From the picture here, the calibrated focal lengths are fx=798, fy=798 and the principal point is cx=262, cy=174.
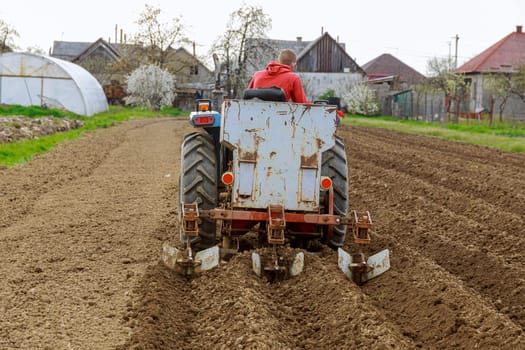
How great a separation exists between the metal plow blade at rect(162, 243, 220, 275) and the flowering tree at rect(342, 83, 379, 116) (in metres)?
44.6

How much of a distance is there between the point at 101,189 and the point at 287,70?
5336 millimetres

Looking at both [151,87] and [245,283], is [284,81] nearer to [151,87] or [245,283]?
[245,283]

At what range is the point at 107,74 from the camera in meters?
65.1

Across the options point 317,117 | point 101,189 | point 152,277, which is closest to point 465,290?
point 317,117

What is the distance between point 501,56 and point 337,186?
42325 millimetres

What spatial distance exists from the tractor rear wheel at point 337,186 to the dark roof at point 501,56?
39.3 metres

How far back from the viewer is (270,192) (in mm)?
7020

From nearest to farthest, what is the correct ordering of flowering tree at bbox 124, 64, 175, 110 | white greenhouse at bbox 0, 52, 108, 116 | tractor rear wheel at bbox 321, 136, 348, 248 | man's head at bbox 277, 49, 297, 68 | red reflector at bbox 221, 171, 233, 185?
red reflector at bbox 221, 171, 233, 185 < tractor rear wheel at bbox 321, 136, 348, 248 < man's head at bbox 277, 49, 297, 68 < white greenhouse at bbox 0, 52, 108, 116 < flowering tree at bbox 124, 64, 175, 110

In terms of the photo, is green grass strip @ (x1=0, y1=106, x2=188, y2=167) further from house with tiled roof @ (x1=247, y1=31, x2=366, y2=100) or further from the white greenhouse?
house with tiled roof @ (x1=247, y1=31, x2=366, y2=100)

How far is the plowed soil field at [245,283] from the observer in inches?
203

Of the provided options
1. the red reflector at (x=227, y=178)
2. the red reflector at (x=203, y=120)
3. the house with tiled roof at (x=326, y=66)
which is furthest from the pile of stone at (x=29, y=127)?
the house with tiled roof at (x=326, y=66)

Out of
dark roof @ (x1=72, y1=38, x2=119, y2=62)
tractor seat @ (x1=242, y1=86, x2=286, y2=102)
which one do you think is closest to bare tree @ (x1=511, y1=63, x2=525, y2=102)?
tractor seat @ (x1=242, y1=86, x2=286, y2=102)

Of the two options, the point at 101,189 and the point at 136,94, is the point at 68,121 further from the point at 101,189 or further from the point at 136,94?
the point at 136,94

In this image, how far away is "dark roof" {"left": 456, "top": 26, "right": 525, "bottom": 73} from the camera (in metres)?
45.9
